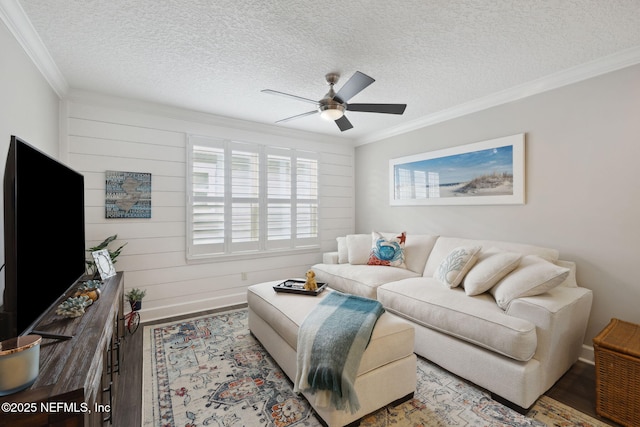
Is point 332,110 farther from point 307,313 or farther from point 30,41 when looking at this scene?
point 30,41

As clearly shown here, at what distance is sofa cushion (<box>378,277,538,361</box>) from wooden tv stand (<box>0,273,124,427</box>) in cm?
219

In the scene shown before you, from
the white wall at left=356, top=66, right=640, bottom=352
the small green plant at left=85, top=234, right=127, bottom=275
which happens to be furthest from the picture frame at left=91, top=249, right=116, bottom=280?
the white wall at left=356, top=66, right=640, bottom=352

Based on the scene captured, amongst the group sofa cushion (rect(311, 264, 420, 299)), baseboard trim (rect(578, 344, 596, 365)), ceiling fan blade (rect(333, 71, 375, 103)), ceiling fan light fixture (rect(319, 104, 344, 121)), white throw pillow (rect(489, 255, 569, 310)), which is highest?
ceiling fan blade (rect(333, 71, 375, 103))

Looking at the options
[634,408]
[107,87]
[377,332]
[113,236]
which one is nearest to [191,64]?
[107,87]

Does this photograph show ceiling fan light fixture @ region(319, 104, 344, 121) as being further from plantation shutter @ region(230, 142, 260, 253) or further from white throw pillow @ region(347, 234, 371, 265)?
white throw pillow @ region(347, 234, 371, 265)

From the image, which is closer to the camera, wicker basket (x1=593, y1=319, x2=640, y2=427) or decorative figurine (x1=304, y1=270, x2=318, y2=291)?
wicker basket (x1=593, y1=319, x2=640, y2=427)

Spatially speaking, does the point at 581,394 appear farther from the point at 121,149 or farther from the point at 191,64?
the point at 121,149

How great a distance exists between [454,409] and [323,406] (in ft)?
2.99

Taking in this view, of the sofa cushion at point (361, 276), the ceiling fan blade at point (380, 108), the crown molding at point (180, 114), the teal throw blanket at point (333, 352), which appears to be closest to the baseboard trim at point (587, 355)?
the sofa cushion at point (361, 276)

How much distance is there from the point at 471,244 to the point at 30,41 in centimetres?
414

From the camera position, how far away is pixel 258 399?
6.51 ft

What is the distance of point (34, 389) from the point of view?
3.19 ft

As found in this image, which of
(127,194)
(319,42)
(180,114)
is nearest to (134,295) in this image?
(127,194)

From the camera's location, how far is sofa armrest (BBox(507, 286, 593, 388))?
1930 millimetres
